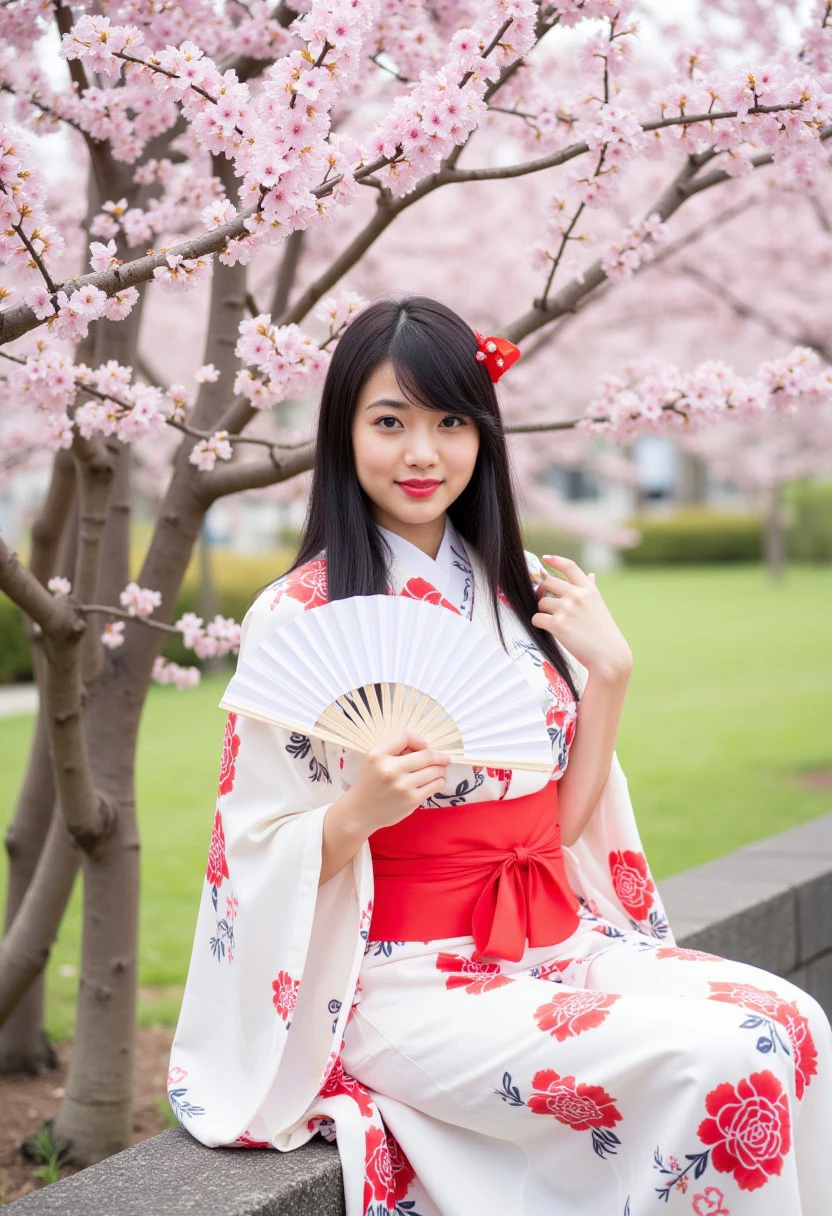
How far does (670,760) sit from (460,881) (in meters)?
5.81

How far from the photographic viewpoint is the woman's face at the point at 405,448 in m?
2.04

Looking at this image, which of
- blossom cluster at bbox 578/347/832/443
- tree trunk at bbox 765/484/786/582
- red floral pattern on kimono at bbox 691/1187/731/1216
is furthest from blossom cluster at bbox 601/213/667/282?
tree trunk at bbox 765/484/786/582

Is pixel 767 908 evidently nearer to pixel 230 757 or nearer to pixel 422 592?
pixel 422 592

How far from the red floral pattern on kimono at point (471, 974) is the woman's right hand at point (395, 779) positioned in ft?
0.87

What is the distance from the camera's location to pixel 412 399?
2.02m

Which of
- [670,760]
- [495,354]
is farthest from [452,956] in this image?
[670,760]

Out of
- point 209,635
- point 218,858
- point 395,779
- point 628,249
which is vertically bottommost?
point 218,858

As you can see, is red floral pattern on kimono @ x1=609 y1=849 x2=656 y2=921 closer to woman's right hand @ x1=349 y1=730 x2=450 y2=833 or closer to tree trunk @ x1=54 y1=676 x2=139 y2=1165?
woman's right hand @ x1=349 y1=730 x2=450 y2=833

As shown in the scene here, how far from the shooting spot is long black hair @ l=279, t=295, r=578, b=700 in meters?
2.03

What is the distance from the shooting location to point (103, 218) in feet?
8.94

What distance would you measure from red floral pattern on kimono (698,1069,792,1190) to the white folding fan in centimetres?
49

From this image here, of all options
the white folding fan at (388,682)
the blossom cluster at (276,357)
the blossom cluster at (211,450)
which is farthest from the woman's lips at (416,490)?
the blossom cluster at (211,450)

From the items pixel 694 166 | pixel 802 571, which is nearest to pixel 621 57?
pixel 694 166

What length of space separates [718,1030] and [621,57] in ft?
5.92
